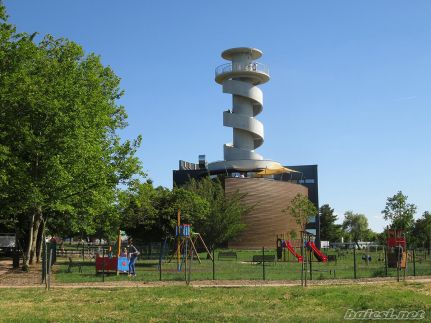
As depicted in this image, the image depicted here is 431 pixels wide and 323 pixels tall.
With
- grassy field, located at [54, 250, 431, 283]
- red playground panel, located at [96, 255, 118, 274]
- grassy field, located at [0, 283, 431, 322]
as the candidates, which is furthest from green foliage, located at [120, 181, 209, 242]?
grassy field, located at [0, 283, 431, 322]

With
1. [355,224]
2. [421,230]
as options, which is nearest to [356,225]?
[355,224]

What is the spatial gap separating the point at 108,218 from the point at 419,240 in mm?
62155

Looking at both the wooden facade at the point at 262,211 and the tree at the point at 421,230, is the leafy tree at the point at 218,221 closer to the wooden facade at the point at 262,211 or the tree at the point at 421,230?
the wooden facade at the point at 262,211

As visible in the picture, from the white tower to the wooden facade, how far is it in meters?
3.49

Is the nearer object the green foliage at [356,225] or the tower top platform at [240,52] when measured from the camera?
the tower top platform at [240,52]

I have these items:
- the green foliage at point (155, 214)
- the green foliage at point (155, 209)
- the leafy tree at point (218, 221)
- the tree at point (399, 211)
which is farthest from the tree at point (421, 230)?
the green foliage at point (155, 214)

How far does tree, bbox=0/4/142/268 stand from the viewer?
2528 cm

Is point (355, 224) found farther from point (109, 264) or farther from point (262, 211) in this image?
point (109, 264)

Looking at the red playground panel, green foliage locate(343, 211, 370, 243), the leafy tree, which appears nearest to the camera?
the red playground panel

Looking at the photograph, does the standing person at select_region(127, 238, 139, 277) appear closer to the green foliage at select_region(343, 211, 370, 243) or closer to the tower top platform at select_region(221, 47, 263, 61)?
the tower top platform at select_region(221, 47, 263, 61)

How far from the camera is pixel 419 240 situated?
→ 270ft

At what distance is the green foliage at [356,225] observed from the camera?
139625 mm

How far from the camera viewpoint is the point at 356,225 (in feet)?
476

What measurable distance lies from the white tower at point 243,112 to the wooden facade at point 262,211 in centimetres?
349
